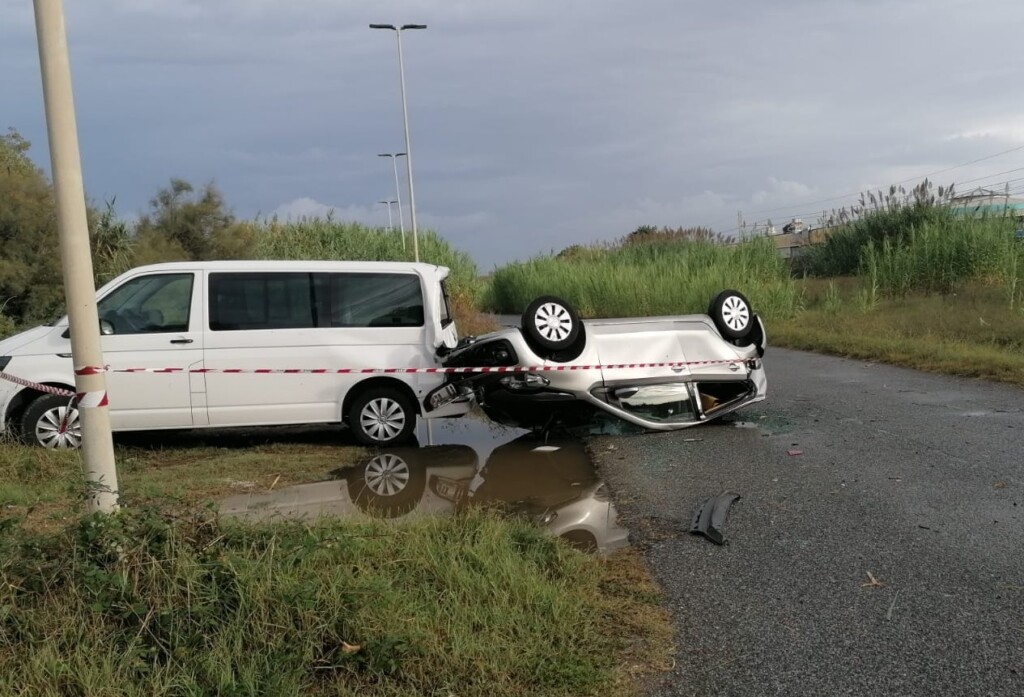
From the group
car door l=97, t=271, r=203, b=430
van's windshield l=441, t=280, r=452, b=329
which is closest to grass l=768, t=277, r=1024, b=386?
van's windshield l=441, t=280, r=452, b=329

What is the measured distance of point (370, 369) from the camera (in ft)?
28.0

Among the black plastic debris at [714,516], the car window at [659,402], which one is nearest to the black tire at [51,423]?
the car window at [659,402]

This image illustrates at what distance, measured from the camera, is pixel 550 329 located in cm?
833

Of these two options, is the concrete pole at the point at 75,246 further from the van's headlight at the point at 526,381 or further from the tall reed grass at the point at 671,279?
the tall reed grass at the point at 671,279

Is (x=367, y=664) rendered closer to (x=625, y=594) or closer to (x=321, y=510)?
(x=625, y=594)

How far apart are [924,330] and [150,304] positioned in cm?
1359

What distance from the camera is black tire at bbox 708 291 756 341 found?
9086 millimetres

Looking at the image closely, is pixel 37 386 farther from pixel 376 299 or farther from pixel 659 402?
pixel 659 402

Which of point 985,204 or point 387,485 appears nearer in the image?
point 387,485

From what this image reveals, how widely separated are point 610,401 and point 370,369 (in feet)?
7.81

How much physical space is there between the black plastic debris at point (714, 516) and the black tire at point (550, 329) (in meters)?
2.48

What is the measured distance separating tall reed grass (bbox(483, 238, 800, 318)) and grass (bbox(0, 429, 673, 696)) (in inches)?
743

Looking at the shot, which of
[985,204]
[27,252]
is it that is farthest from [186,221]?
[985,204]

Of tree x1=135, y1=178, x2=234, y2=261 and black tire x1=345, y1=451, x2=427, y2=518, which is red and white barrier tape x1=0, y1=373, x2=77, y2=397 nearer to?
black tire x1=345, y1=451, x2=427, y2=518
